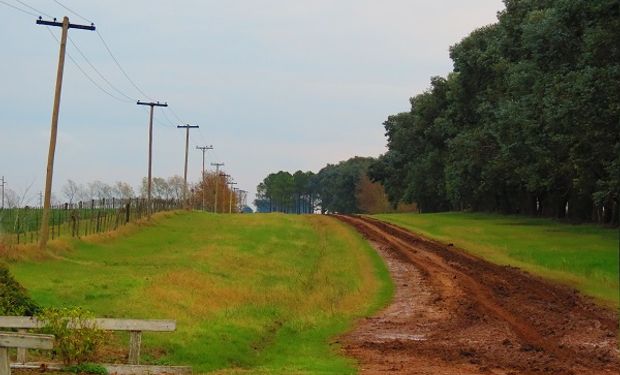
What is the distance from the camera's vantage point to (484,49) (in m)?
57.4

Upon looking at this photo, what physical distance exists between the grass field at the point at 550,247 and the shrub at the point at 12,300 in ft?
47.8

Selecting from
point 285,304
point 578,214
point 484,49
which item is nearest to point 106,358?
point 285,304

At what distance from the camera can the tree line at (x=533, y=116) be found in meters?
29.5

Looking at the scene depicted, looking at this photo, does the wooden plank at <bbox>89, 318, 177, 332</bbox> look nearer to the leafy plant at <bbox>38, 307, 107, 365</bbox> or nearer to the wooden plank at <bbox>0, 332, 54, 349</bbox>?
the leafy plant at <bbox>38, 307, 107, 365</bbox>

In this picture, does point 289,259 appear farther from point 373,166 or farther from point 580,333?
point 373,166

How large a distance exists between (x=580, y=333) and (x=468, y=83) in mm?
44649

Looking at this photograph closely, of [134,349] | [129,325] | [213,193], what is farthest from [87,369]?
[213,193]

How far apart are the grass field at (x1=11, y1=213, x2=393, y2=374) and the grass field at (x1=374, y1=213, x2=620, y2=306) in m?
5.92

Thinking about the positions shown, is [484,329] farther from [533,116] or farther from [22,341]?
[533,116]

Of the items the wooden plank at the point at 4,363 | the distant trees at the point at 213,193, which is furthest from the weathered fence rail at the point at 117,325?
the distant trees at the point at 213,193

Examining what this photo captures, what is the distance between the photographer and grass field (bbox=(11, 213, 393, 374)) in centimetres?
1566

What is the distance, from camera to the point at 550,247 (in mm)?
35125

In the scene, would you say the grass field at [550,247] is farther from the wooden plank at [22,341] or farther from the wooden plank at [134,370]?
the wooden plank at [22,341]

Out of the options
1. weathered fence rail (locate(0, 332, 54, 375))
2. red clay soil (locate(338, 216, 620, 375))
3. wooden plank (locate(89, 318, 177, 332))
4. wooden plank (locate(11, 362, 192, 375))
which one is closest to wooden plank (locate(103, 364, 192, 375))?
wooden plank (locate(11, 362, 192, 375))
